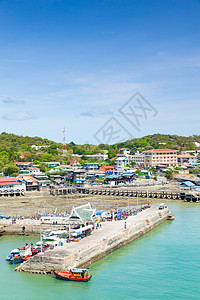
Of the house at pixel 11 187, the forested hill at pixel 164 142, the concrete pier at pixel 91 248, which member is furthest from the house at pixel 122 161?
the concrete pier at pixel 91 248

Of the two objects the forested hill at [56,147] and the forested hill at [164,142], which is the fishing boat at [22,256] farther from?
the forested hill at [164,142]

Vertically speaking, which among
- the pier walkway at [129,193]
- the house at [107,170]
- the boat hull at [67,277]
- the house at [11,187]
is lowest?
the boat hull at [67,277]

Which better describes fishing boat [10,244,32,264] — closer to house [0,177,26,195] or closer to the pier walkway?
the pier walkway

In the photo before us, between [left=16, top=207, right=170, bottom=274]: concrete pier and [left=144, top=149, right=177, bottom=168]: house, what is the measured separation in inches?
2745

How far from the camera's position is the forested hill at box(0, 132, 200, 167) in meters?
119

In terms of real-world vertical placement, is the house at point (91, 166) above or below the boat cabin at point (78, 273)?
above

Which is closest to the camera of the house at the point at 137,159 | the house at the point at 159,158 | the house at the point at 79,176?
the house at the point at 79,176

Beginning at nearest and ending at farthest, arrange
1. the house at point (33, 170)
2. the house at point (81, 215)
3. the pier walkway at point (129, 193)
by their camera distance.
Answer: the house at point (81, 215)
the pier walkway at point (129, 193)
the house at point (33, 170)

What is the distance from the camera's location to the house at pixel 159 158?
108500 millimetres

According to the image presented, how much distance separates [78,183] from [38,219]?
A: 1743 inches

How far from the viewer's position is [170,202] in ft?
205

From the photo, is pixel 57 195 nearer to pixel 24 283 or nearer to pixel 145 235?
pixel 145 235

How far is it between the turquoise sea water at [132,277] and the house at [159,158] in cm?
7494

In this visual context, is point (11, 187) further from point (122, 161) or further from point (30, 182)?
point (122, 161)
